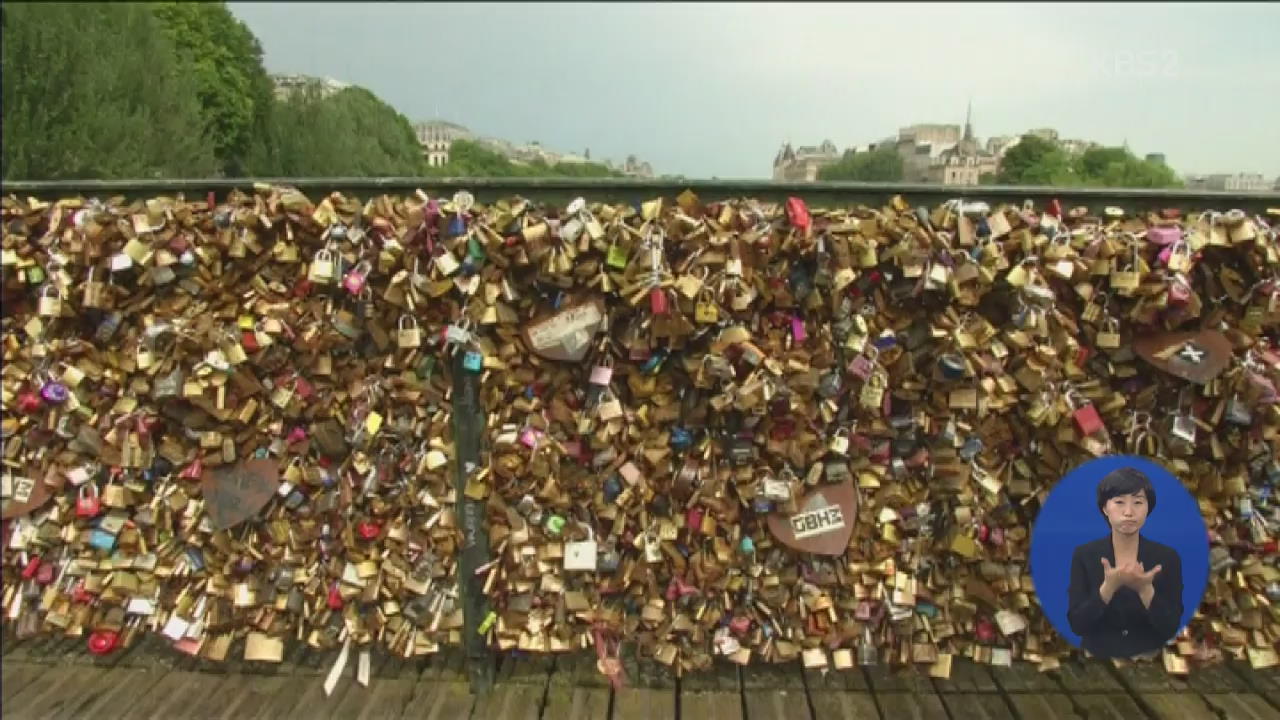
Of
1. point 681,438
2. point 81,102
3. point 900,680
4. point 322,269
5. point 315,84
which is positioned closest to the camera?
point 322,269

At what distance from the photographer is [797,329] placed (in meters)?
2.64

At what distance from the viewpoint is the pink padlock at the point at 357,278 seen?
2645mm

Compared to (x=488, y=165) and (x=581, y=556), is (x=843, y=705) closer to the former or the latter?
(x=581, y=556)

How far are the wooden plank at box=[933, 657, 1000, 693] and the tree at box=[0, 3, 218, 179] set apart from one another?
18723 mm

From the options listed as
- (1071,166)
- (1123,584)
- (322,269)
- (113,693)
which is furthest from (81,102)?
(1123,584)

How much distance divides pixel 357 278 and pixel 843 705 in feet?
7.57

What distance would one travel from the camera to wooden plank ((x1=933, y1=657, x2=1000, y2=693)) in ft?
9.66

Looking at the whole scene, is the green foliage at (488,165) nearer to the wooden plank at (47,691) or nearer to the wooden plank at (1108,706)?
the wooden plank at (47,691)

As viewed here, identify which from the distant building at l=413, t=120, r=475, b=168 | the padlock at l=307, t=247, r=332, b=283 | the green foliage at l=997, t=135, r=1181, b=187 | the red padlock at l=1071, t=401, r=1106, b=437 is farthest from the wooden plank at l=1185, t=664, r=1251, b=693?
the distant building at l=413, t=120, r=475, b=168

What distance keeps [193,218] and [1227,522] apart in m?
3.89

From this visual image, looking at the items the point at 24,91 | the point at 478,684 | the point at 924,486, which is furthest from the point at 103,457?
the point at 24,91

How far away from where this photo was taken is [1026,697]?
2.90 meters

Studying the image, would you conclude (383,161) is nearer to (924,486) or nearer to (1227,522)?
(924,486)

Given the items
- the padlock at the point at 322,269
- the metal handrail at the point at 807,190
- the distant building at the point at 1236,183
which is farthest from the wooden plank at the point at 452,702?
the distant building at the point at 1236,183
